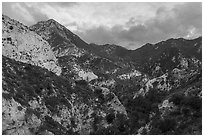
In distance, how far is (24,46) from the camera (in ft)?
250

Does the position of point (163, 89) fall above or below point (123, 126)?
above

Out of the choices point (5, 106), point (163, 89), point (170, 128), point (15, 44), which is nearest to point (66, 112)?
point (5, 106)

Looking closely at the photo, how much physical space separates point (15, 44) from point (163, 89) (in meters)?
48.2

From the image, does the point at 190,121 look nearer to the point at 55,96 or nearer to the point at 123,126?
the point at 123,126

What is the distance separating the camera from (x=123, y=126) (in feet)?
174

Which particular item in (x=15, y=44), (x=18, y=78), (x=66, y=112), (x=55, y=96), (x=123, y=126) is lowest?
(x=123, y=126)

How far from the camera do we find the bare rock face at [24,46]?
69375 millimetres

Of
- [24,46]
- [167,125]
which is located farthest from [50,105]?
[24,46]

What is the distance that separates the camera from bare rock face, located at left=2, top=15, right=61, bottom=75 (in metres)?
69.4

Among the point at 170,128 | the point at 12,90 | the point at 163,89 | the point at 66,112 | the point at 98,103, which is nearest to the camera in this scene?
the point at 170,128

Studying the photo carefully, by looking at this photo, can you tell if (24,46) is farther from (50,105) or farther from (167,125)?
(167,125)

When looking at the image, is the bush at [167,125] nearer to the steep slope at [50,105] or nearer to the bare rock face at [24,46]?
the steep slope at [50,105]

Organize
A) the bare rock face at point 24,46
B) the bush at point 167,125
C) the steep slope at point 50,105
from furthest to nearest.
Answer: the bare rock face at point 24,46 < the bush at point 167,125 < the steep slope at point 50,105

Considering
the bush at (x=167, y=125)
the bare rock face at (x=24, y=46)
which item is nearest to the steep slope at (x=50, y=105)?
the bare rock face at (x=24, y=46)
